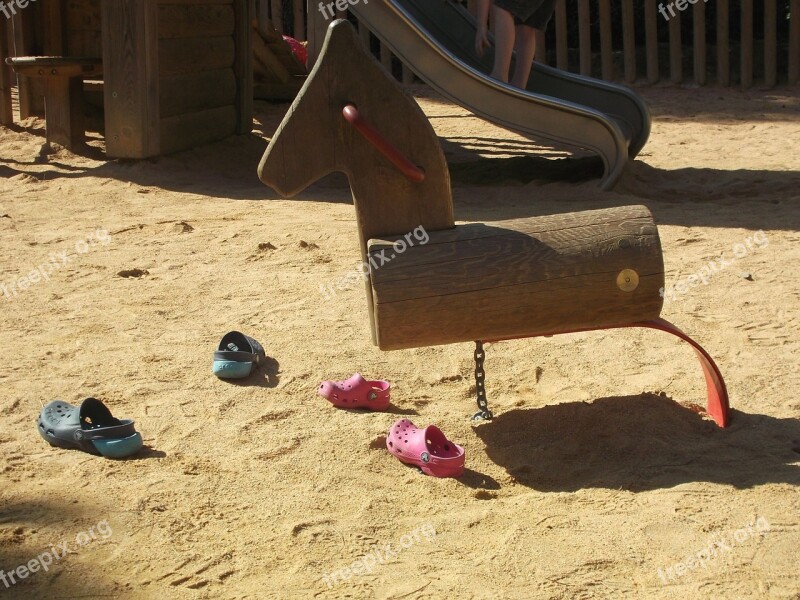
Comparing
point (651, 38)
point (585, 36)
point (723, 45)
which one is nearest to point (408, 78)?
point (585, 36)

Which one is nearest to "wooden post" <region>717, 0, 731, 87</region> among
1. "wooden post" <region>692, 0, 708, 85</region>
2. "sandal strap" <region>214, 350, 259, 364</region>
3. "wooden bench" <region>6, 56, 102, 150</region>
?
"wooden post" <region>692, 0, 708, 85</region>

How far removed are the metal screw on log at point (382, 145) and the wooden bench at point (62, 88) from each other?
532cm

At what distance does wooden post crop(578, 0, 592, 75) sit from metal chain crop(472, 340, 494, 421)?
9.18 metres

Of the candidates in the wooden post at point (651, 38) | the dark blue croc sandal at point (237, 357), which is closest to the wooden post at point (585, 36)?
the wooden post at point (651, 38)

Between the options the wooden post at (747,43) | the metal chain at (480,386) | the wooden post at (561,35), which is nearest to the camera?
the metal chain at (480,386)

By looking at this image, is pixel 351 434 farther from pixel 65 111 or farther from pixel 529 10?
pixel 65 111

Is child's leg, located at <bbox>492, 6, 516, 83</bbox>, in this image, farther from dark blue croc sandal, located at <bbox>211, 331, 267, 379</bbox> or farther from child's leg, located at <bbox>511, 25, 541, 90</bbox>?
dark blue croc sandal, located at <bbox>211, 331, 267, 379</bbox>

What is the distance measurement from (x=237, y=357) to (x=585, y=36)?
9.16 metres

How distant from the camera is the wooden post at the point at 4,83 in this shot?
8.63 m

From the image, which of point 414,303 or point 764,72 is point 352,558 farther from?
point 764,72

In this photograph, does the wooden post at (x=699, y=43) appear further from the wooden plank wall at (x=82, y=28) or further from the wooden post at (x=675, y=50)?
the wooden plank wall at (x=82, y=28)

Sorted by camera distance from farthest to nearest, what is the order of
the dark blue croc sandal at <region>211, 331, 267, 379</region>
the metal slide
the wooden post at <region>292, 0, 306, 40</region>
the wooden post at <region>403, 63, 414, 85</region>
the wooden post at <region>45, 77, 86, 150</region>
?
the wooden post at <region>403, 63, 414, 85</region> < the wooden post at <region>292, 0, 306, 40</region> < the wooden post at <region>45, 77, 86, 150</region> < the metal slide < the dark blue croc sandal at <region>211, 331, 267, 379</region>

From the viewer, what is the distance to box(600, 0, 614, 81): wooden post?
1170 centimetres

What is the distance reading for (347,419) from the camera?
134 inches
